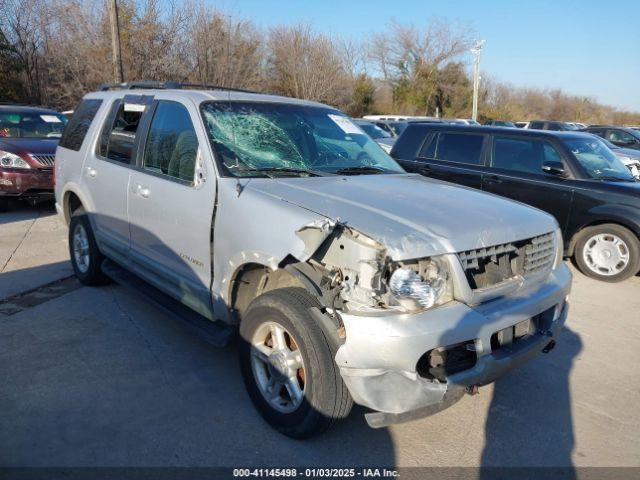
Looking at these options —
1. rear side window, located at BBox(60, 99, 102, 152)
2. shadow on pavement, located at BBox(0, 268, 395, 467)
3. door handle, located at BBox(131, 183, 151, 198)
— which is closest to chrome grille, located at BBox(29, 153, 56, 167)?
rear side window, located at BBox(60, 99, 102, 152)

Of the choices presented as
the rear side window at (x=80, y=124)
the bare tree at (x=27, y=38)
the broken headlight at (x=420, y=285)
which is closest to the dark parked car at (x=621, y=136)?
the rear side window at (x=80, y=124)

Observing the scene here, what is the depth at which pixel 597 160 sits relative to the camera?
6.96 metres

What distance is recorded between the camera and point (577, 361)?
4.12 metres

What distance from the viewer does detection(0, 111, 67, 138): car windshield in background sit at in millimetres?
9492

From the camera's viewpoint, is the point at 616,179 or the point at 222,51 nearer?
the point at 616,179

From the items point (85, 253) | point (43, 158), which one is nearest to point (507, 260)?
point (85, 253)

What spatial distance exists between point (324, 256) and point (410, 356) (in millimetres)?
657

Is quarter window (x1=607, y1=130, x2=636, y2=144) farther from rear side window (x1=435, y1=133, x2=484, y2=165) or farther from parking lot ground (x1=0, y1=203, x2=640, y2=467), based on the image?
parking lot ground (x1=0, y1=203, x2=640, y2=467)

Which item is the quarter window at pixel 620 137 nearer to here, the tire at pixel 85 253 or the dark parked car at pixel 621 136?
the dark parked car at pixel 621 136

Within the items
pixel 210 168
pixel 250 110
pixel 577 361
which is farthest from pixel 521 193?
pixel 210 168

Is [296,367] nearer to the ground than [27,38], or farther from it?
nearer to the ground

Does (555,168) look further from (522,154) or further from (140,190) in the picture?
(140,190)

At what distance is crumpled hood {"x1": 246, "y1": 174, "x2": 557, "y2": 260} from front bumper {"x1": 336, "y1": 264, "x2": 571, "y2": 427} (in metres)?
0.32

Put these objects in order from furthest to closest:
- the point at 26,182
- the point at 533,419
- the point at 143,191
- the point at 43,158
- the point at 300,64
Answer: the point at 300,64 → the point at 43,158 → the point at 26,182 → the point at 143,191 → the point at 533,419
